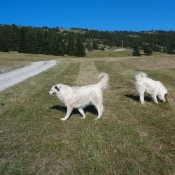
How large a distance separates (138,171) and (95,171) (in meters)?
0.93

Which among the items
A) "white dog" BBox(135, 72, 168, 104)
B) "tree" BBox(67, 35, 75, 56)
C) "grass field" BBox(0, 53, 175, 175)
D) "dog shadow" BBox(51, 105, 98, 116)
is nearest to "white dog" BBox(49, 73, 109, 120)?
"grass field" BBox(0, 53, 175, 175)

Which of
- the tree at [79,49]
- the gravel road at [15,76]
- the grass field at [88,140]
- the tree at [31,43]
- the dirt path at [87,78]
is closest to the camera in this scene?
the grass field at [88,140]

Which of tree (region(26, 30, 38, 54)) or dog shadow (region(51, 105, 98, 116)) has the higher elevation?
dog shadow (region(51, 105, 98, 116))

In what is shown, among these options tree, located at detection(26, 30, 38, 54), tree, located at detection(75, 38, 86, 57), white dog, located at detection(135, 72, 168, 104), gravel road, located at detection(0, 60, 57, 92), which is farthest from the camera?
tree, located at detection(75, 38, 86, 57)

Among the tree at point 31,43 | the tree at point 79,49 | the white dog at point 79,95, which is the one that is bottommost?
the tree at point 79,49

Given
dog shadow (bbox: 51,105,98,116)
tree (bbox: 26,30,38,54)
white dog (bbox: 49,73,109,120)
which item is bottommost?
tree (bbox: 26,30,38,54)

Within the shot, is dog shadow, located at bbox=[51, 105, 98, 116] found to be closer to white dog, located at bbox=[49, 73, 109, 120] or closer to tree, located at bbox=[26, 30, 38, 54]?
white dog, located at bbox=[49, 73, 109, 120]

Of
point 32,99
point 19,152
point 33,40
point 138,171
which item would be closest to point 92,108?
point 32,99

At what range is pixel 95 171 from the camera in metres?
5.27

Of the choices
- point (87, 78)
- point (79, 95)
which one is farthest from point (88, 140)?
point (87, 78)

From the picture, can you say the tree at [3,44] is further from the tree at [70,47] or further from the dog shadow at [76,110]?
the dog shadow at [76,110]

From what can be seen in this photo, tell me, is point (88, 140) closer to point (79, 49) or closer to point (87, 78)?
point (87, 78)

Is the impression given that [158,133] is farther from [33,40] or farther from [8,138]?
[33,40]

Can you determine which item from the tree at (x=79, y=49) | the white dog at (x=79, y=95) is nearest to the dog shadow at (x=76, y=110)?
the white dog at (x=79, y=95)
